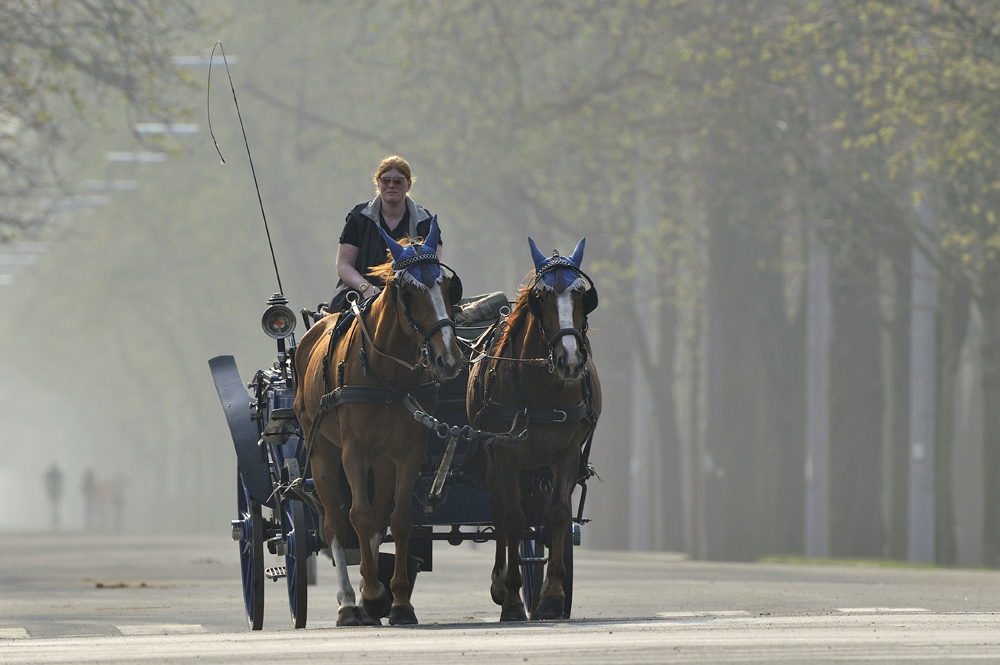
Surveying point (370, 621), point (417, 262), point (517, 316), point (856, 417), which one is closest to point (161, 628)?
point (370, 621)

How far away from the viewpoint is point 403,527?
11.0 metres

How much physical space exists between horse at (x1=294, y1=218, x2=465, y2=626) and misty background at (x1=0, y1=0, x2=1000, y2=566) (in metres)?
10.2

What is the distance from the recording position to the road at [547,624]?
9.05 m

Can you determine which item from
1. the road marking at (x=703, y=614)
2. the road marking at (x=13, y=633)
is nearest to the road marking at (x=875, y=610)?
the road marking at (x=703, y=614)

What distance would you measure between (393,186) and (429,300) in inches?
63.4

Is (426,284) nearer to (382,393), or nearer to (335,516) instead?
(382,393)

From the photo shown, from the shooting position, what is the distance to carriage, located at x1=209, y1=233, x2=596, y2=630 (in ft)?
38.0

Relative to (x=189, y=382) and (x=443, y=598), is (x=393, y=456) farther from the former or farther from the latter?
(x=189, y=382)

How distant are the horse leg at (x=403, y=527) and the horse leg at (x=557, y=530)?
715 mm

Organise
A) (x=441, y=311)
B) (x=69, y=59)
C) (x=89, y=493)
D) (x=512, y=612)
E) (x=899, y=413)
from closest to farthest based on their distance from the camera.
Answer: (x=441, y=311), (x=512, y=612), (x=69, y=59), (x=899, y=413), (x=89, y=493)

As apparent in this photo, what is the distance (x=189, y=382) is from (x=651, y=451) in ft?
82.2

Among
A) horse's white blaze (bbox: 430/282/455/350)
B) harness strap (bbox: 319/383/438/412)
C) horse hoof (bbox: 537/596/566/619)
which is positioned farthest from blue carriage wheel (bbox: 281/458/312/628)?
horse's white blaze (bbox: 430/282/455/350)

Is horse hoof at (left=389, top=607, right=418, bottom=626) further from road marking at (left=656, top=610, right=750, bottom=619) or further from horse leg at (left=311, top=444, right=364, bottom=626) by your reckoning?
road marking at (left=656, top=610, right=750, bottom=619)

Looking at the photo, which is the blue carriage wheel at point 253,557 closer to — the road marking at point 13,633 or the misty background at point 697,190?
the road marking at point 13,633
